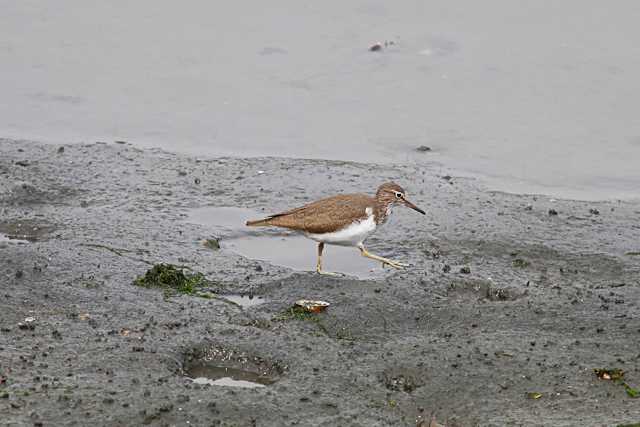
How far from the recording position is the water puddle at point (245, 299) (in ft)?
25.2

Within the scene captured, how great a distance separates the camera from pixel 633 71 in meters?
12.7

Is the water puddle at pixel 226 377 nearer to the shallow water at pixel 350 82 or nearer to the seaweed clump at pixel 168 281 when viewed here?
the seaweed clump at pixel 168 281

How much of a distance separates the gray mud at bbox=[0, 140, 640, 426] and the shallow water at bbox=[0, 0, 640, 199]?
36.7 inches

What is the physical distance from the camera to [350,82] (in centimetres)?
1255

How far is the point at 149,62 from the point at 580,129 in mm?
5470

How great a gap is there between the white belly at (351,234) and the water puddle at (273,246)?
341 millimetres

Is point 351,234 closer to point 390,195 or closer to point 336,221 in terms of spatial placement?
point 336,221

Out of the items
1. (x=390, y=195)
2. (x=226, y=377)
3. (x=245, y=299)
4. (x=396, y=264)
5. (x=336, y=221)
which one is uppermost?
(x=390, y=195)

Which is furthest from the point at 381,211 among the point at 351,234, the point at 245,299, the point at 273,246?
the point at 245,299

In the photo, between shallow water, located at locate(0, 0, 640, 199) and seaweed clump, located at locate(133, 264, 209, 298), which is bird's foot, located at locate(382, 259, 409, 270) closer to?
seaweed clump, located at locate(133, 264, 209, 298)

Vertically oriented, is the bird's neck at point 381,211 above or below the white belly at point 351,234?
above

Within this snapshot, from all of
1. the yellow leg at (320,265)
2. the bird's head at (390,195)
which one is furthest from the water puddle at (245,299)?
the bird's head at (390,195)

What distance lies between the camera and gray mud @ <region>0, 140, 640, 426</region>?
6164 mm

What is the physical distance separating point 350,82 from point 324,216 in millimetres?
4513
